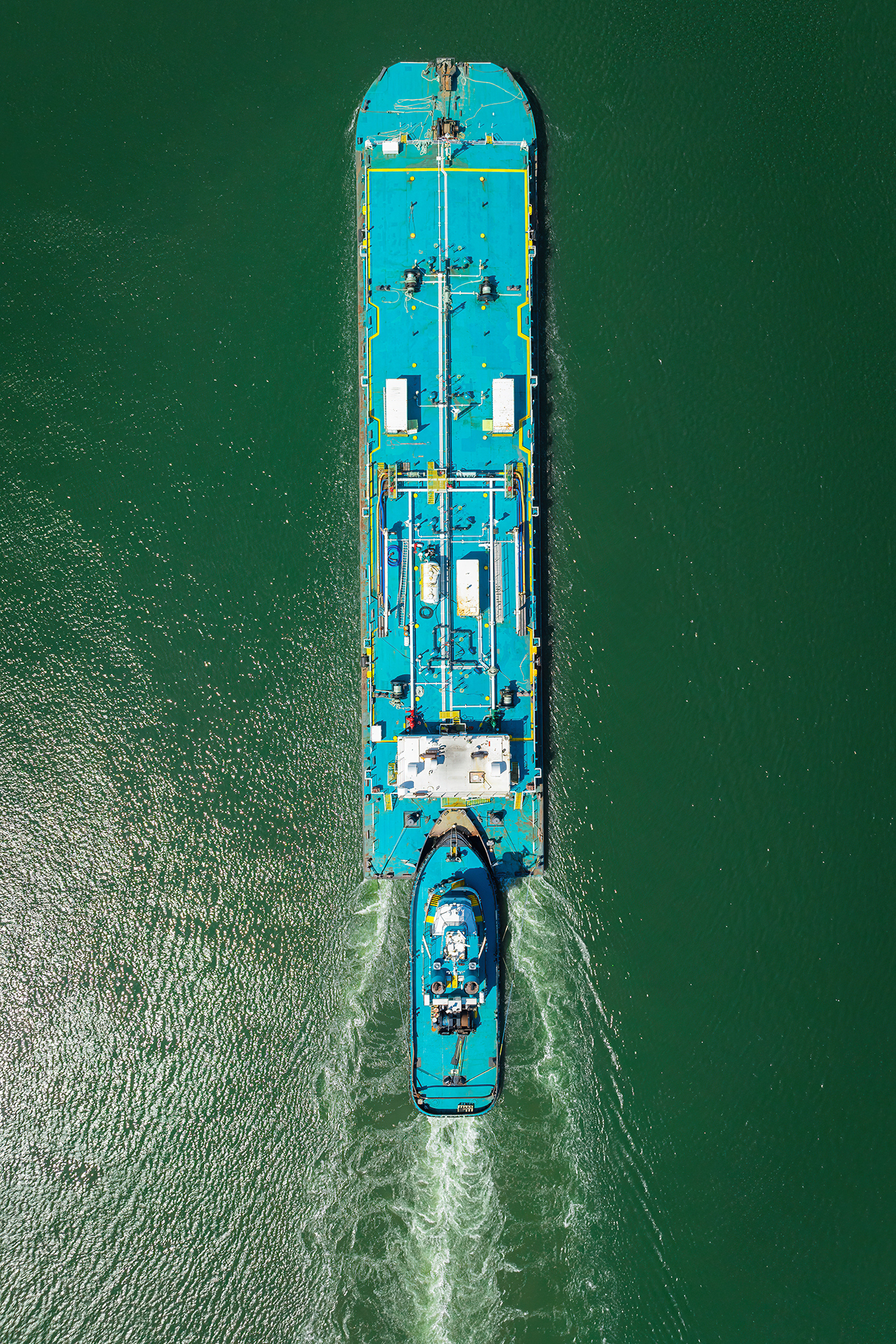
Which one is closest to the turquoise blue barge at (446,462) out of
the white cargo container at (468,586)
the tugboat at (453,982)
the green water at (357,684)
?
the white cargo container at (468,586)

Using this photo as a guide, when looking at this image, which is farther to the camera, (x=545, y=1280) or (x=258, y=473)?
(x=258, y=473)

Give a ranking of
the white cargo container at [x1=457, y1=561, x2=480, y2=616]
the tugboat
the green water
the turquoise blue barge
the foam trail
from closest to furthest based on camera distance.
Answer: the foam trail
the tugboat
the green water
the white cargo container at [x1=457, y1=561, x2=480, y2=616]
the turquoise blue barge

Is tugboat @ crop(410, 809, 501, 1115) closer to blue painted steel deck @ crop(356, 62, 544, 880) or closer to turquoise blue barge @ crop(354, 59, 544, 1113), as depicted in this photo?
turquoise blue barge @ crop(354, 59, 544, 1113)

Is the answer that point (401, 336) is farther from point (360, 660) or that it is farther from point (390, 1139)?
point (390, 1139)

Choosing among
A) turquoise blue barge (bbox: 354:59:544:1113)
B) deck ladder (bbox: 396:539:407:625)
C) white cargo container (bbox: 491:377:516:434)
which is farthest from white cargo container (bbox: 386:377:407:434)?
deck ladder (bbox: 396:539:407:625)

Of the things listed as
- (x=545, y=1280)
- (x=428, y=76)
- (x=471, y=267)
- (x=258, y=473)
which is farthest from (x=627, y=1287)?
(x=428, y=76)

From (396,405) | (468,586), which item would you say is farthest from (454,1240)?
(396,405)
